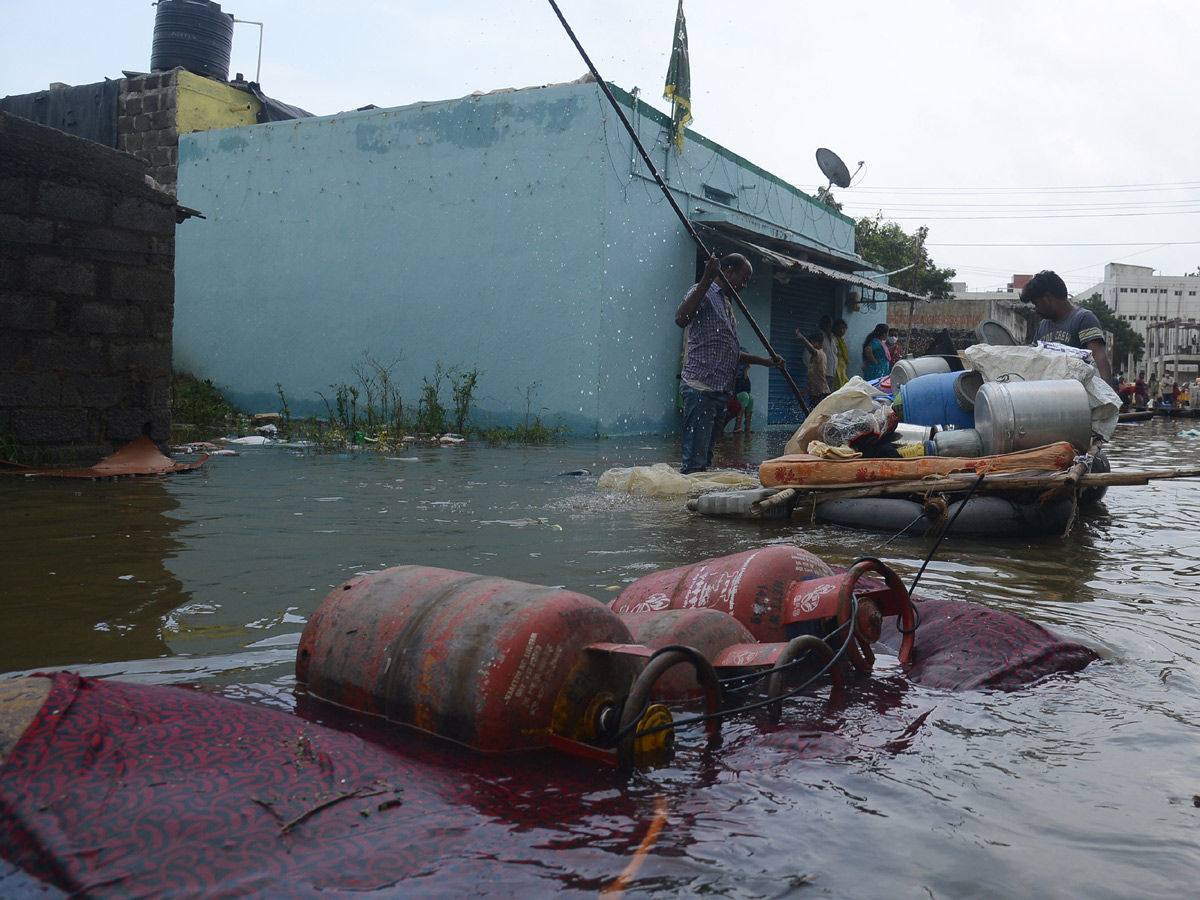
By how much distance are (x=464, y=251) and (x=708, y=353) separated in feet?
21.6

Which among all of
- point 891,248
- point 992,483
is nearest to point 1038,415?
point 992,483

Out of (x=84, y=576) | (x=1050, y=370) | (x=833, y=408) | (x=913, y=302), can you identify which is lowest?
(x=84, y=576)

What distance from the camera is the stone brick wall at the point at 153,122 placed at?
14.6 m

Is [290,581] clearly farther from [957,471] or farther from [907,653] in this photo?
[957,471]

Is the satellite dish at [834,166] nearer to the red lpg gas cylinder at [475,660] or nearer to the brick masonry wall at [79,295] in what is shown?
the brick masonry wall at [79,295]

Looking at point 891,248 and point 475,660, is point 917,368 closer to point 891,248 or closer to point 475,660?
point 475,660

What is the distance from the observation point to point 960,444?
5688 millimetres

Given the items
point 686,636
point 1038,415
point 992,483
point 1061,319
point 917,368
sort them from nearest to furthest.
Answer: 1. point 686,636
2. point 992,483
3. point 1038,415
4. point 1061,319
5. point 917,368

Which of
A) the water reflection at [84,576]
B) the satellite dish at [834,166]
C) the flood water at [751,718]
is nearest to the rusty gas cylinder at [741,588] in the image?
the flood water at [751,718]

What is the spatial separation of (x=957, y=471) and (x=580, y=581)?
101 inches

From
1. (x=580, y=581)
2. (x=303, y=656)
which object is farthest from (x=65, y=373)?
(x=303, y=656)

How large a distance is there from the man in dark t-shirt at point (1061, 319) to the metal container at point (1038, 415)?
1007 mm

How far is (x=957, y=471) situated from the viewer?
519 centimetres

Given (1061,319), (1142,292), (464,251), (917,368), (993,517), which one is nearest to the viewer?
(993,517)
